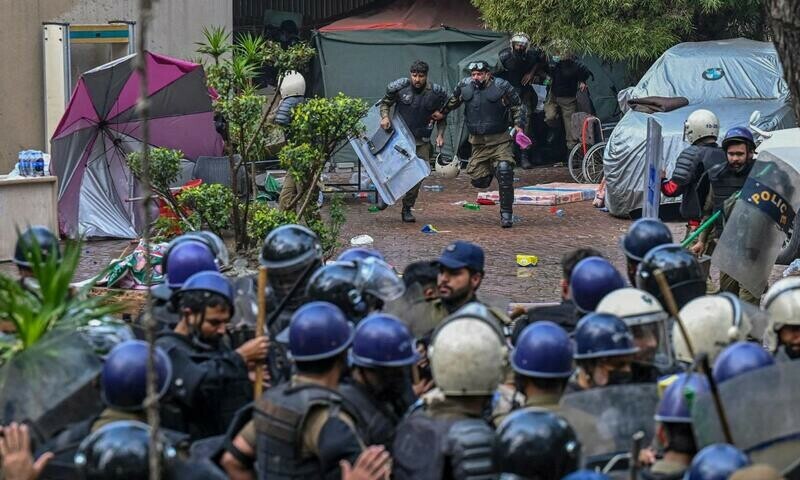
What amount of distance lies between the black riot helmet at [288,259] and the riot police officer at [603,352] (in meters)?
1.67

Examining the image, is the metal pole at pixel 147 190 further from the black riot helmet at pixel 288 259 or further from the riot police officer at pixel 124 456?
the black riot helmet at pixel 288 259

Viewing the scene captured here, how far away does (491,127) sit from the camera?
51.6 feet

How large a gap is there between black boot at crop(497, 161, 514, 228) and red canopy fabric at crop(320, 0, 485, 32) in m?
7.85

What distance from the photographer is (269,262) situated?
255 inches

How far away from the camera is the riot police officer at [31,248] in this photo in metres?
6.12

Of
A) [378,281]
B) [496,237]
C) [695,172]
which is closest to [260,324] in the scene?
[378,281]

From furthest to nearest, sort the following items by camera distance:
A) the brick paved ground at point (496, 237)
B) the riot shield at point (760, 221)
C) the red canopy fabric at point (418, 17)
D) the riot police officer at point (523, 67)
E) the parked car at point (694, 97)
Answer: the red canopy fabric at point (418, 17) < the riot police officer at point (523, 67) < the parked car at point (694, 97) < the brick paved ground at point (496, 237) < the riot shield at point (760, 221)

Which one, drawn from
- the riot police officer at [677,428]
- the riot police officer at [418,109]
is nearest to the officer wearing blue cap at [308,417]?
the riot police officer at [677,428]

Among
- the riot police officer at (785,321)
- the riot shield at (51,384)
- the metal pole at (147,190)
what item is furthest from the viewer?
the riot police officer at (785,321)

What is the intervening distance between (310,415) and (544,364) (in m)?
0.82

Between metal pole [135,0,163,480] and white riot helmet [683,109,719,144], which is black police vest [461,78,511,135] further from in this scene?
metal pole [135,0,163,480]

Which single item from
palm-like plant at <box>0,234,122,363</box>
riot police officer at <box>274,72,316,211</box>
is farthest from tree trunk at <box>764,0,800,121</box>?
riot police officer at <box>274,72,316,211</box>

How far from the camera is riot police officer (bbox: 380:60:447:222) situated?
53.5ft

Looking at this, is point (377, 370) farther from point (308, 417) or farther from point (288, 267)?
point (288, 267)
